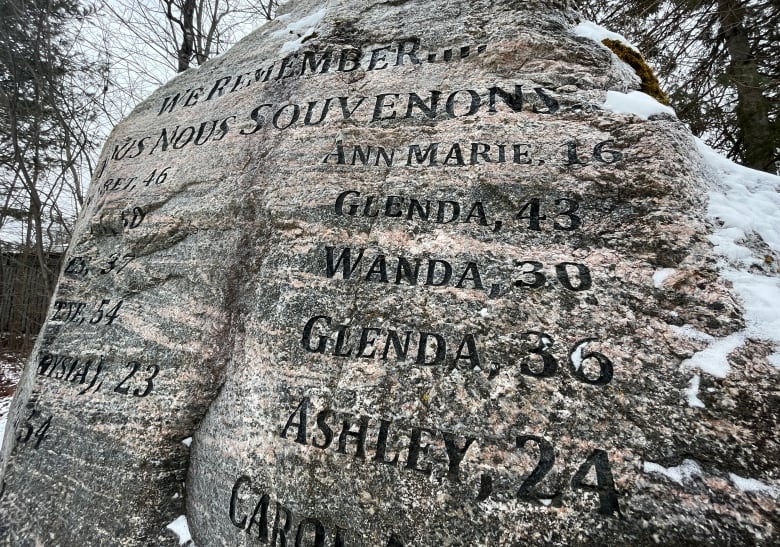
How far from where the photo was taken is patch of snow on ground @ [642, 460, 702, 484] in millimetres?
1261

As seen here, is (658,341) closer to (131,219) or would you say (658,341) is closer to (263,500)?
(263,500)

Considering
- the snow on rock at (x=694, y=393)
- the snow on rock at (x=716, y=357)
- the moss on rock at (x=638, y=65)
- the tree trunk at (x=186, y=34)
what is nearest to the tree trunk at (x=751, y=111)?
the moss on rock at (x=638, y=65)

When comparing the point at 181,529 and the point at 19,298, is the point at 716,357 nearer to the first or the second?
the point at 181,529

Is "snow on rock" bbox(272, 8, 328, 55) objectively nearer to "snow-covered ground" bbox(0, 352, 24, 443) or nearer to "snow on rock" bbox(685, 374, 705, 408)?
"snow on rock" bbox(685, 374, 705, 408)

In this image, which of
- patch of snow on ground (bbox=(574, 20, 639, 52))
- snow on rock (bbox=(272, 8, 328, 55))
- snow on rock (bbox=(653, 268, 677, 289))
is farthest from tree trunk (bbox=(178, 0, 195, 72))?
snow on rock (bbox=(653, 268, 677, 289))

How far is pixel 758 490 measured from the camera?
1.20m

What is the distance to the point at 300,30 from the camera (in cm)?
305

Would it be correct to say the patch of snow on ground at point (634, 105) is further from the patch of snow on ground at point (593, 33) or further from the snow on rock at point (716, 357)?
the snow on rock at point (716, 357)

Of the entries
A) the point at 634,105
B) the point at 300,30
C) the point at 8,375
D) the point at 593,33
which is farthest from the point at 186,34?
the point at 634,105

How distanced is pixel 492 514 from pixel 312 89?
98.3 inches

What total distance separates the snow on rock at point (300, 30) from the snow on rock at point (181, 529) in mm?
2888

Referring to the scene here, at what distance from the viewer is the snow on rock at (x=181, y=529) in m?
1.84

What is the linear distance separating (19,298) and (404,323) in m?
13.7

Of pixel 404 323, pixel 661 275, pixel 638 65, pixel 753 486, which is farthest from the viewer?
pixel 638 65
